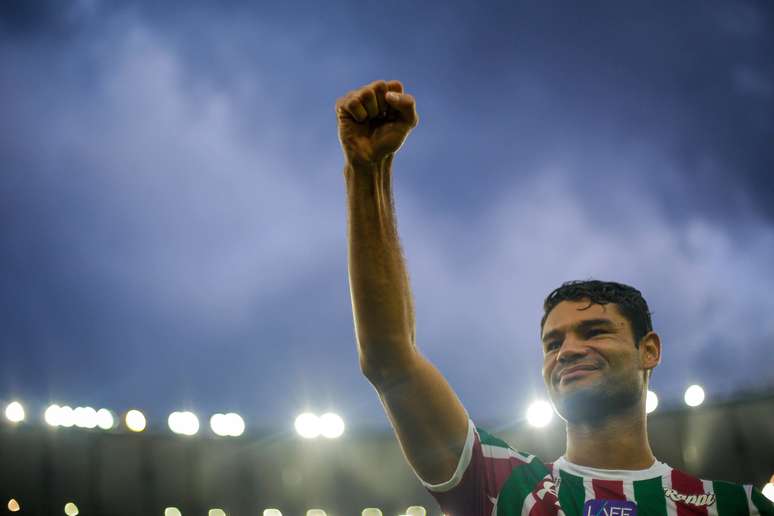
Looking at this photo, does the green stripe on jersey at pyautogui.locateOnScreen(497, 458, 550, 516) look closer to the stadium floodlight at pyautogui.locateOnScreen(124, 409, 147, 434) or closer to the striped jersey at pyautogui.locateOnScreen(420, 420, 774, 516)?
the striped jersey at pyautogui.locateOnScreen(420, 420, 774, 516)

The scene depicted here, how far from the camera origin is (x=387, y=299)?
54.7 inches

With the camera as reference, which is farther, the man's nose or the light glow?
the light glow

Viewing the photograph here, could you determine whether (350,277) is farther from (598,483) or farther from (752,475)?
(752,475)

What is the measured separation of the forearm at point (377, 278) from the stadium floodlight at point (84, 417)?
→ 9.74m

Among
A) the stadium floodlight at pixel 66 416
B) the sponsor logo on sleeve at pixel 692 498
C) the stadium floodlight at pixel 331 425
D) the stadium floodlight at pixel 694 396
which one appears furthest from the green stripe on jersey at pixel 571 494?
the stadium floodlight at pixel 66 416

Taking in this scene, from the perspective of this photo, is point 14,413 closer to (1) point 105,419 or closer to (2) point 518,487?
(1) point 105,419

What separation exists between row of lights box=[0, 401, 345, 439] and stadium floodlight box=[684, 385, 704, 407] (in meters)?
5.75

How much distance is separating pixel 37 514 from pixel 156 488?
71.3 inches

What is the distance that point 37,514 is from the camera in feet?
30.9

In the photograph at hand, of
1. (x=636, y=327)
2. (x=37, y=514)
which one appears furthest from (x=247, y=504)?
(x=636, y=327)

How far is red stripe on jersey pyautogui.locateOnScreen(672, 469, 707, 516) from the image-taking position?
1.61m

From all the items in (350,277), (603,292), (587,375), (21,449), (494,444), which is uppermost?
(21,449)

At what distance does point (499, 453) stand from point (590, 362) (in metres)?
0.40

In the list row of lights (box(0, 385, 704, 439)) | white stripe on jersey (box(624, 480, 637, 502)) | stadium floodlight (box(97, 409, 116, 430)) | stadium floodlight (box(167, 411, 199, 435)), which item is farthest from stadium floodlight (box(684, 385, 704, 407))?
stadium floodlight (box(97, 409, 116, 430))
